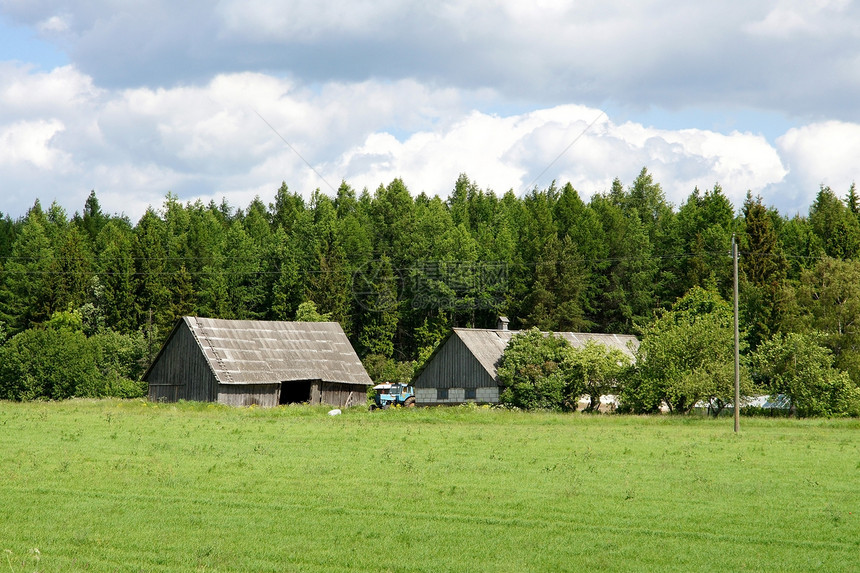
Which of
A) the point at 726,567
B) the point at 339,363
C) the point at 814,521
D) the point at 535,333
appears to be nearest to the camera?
the point at 726,567

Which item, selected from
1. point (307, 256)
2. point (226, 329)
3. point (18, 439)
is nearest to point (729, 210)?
point (307, 256)

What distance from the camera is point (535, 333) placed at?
170 feet

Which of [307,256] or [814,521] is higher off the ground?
[307,256]

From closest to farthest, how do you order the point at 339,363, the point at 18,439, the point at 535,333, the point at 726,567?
the point at 726,567 < the point at 18,439 < the point at 535,333 < the point at 339,363

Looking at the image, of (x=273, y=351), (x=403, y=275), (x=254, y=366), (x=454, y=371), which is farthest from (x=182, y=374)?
(x=403, y=275)

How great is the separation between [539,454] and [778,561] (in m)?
12.5

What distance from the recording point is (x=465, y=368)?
56719 millimetres

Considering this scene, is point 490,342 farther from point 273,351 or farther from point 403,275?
point 403,275

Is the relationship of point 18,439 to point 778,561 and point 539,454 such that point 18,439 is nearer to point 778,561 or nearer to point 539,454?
point 539,454

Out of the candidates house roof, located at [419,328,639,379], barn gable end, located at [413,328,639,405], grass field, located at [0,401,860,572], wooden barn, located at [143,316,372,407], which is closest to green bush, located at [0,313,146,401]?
wooden barn, located at [143,316,372,407]

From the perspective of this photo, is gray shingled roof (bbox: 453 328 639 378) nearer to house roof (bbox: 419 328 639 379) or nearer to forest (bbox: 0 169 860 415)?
house roof (bbox: 419 328 639 379)

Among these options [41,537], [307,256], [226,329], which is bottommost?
[41,537]

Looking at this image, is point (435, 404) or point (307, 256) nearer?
point (435, 404)

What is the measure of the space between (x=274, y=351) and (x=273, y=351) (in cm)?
8
